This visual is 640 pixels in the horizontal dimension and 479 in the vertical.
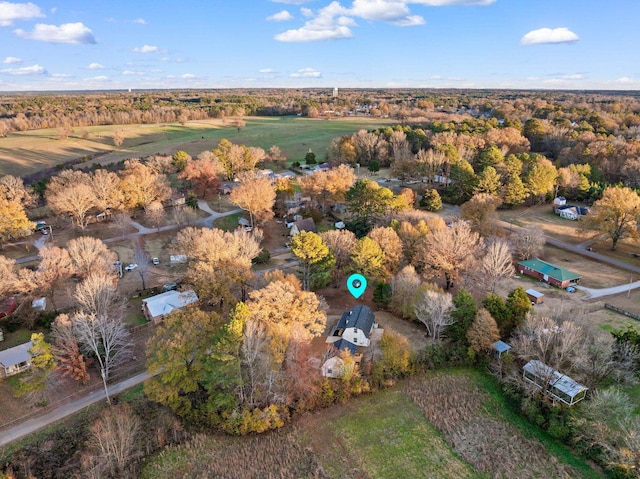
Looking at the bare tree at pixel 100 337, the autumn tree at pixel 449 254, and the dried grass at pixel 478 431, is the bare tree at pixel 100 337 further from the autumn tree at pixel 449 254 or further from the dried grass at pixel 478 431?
the autumn tree at pixel 449 254

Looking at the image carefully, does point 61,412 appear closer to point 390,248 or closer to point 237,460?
point 237,460

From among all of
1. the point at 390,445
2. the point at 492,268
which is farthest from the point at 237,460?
the point at 492,268

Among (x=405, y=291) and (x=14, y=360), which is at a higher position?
(x=405, y=291)

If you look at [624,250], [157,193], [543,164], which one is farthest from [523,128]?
[157,193]

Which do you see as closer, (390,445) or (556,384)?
(390,445)

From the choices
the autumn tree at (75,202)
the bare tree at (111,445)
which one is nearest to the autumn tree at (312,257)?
the bare tree at (111,445)

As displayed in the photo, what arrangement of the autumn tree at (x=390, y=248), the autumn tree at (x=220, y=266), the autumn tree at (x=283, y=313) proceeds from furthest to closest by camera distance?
the autumn tree at (x=390, y=248), the autumn tree at (x=220, y=266), the autumn tree at (x=283, y=313)
